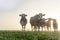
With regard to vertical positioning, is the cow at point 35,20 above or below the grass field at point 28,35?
above

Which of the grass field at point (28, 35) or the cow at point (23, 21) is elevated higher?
the cow at point (23, 21)

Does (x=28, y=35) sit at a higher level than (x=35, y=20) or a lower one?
lower

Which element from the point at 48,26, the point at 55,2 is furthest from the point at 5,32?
the point at 55,2

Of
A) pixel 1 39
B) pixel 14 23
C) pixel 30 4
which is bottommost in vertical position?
pixel 1 39

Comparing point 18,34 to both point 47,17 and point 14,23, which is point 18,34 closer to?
point 14,23

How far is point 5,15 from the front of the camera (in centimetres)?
93

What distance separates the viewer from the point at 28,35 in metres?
0.89

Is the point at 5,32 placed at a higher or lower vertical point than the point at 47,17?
lower

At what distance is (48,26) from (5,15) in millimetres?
308

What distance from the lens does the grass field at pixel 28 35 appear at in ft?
2.85

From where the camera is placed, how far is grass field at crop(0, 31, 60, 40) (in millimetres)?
870

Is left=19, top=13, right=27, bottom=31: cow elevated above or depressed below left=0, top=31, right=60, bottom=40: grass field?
above

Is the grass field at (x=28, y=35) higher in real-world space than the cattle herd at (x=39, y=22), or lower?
lower

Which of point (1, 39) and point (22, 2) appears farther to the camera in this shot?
point (22, 2)
